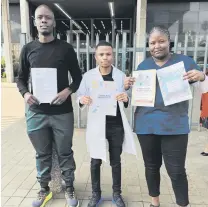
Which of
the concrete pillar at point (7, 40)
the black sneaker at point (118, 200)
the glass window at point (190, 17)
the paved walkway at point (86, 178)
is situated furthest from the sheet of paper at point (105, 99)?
→ the concrete pillar at point (7, 40)

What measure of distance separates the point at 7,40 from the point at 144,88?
47.9 feet

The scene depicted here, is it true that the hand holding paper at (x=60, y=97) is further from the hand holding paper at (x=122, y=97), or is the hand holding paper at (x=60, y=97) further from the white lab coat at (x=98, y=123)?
the hand holding paper at (x=122, y=97)

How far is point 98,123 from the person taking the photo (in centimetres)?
246

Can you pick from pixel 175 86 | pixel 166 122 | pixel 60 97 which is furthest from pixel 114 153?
pixel 175 86

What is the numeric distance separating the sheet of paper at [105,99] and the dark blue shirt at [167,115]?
34 centimetres

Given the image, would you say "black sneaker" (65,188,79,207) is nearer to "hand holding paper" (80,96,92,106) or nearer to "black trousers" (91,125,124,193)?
"black trousers" (91,125,124,193)

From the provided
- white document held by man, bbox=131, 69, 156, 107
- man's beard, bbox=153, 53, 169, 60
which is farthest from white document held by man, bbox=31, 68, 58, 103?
man's beard, bbox=153, 53, 169, 60

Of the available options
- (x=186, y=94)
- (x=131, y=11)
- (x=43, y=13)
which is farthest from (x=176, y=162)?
(x=131, y=11)

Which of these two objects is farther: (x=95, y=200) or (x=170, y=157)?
(x=95, y=200)

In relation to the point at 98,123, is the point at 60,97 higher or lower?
higher

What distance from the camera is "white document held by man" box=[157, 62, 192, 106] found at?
2.15 meters

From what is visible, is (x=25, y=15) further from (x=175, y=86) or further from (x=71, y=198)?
(x=175, y=86)

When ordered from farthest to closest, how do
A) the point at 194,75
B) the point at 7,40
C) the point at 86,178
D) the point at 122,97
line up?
1. the point at 7,40
2. the point at 86,178
3. the point at 122,97
4. the point at 194,75

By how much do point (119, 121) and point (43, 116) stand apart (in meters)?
0.78
